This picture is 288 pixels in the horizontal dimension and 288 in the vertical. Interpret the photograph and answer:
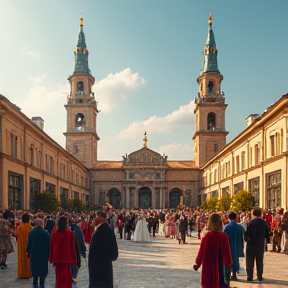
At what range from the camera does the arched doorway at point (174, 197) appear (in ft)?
242

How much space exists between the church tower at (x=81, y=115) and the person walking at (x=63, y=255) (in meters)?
61.1

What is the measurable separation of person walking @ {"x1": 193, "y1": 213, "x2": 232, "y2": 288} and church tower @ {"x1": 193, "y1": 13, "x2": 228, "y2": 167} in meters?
60.9

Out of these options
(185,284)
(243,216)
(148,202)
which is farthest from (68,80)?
(185,284)

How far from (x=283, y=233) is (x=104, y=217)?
1077 centimetres

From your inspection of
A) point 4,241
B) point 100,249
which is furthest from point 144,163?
point 100,249

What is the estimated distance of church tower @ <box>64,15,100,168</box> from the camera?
2763 inches

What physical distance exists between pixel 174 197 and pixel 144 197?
5.14 metres

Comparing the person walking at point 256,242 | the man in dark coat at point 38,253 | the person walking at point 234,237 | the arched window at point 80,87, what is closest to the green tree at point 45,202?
the man in dark coat at point 38,253

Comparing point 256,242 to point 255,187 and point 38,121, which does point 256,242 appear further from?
point 38,121

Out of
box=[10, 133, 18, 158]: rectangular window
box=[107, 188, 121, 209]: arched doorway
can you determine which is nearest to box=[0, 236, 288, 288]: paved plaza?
box=[10, 133, 18, 158]: rectangular window

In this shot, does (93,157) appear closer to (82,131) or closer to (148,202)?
(82,131)

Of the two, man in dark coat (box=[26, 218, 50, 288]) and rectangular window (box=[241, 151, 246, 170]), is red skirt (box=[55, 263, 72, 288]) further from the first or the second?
rectangular window (box=[241, 151, 246, 170])

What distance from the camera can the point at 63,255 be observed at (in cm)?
926

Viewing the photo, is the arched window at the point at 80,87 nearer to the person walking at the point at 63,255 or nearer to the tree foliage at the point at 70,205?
the tree foliage at the point at 70,205
